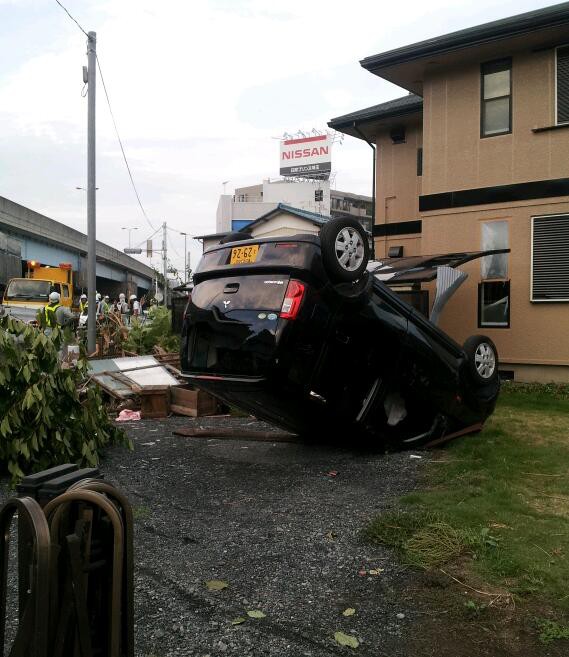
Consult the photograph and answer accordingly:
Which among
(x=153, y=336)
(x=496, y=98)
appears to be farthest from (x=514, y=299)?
(x=153, y=336)

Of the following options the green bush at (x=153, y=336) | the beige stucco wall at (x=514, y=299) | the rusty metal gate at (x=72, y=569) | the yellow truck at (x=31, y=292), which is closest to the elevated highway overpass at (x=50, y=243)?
the yellow truck at (x=31, y=292)

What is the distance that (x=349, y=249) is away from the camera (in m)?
5.76

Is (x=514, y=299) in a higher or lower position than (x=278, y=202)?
lower

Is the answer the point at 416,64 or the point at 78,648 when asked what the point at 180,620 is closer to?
the point at 78,648

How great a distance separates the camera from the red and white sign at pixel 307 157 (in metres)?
73.7

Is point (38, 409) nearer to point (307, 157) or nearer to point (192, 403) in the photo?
point (192, 403)

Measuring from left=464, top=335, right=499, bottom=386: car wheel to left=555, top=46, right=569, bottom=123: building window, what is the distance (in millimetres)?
6187

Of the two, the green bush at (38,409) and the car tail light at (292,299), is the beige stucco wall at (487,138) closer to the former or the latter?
the car tail light at (292,299)

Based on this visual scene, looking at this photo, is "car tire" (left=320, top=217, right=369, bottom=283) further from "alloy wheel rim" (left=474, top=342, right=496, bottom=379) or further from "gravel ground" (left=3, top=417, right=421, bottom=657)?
"alloy wheel rim" (left=474, top=342, right=496, bottom=379)

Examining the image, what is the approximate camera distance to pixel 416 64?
12.4 meters

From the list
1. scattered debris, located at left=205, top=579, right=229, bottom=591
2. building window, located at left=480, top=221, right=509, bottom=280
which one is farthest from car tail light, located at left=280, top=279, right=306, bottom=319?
building window, located at left=480, top=221, right=509, bottom=280

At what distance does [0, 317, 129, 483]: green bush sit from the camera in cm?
572

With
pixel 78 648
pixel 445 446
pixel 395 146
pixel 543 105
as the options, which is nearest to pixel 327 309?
pixel 445 446

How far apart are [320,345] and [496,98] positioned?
8.75m
